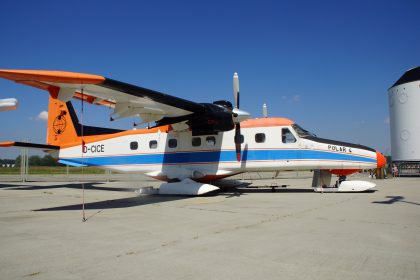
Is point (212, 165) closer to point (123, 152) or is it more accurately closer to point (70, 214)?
point (123, 152)

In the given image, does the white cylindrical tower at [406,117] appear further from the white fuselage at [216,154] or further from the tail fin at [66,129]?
the tail fin at [66,129]

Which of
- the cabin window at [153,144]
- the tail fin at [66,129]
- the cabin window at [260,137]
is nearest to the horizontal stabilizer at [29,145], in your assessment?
the tail fin at [66,129]

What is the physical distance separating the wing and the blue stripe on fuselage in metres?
2.13

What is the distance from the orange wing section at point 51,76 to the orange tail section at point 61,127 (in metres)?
9.37

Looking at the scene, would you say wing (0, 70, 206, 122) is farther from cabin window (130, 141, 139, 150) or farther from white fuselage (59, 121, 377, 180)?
cabin window (130, 141, 139, 150)

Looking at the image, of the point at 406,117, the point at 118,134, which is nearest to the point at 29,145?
the point at 118,134

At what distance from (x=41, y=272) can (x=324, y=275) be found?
10.3 feet

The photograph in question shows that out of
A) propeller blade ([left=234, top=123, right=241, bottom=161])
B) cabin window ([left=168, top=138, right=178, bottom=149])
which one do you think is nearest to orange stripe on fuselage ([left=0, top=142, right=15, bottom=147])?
cabin window ([left=168, top=138, right=178, bottom=149])

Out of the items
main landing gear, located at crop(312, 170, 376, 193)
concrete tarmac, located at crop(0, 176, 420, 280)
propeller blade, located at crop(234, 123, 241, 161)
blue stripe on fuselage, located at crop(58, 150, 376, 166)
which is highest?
propeller blade, located at crop(234, 123, 241, 161)

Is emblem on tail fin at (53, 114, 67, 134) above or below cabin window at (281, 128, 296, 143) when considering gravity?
above

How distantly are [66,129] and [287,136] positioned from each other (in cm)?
1128

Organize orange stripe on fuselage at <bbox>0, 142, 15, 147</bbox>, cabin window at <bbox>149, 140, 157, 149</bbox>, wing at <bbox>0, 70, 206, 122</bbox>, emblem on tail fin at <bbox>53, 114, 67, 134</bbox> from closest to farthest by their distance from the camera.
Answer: wing at <bbox>0, 70, 206, 122</bbox>
cabin window at <bbox>149, 140, 157, 149</bbox>
orange stripe on fuselage at <bbox>0, 142, 15, 147</bbox>
emblem on tail fin at <bbox>53, 114, 67, 134</bbox>

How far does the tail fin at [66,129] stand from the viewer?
56.2 ft

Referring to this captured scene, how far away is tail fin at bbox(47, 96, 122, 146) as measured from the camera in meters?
17.1
